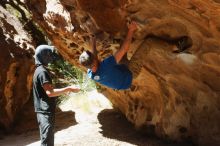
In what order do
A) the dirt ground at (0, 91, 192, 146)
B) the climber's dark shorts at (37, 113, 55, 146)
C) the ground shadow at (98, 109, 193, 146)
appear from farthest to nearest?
the dirt ground at (0, 91, 192, 146)
the ground shadow at (98, 109, 193, 146)
the climber's dark shorts at (37, 113, 55, 146)

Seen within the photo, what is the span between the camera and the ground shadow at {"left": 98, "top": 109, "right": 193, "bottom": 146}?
7.35m

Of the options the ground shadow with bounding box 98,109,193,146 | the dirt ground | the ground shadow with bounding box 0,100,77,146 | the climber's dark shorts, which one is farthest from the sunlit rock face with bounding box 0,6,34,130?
the climber's dark shorts

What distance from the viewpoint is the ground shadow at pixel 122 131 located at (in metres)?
7.35

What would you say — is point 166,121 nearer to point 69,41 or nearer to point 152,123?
point 152,123

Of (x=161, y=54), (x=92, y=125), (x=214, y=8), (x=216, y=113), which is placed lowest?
(x=92, y=125)

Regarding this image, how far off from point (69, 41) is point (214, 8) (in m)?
3.39

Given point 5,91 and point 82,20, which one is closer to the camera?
point 82,20

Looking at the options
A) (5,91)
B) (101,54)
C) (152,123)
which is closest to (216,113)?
(152,123)

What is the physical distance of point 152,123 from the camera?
7.62 metres

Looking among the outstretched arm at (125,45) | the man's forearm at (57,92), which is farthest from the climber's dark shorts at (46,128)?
the outstretched arm at (125,45)

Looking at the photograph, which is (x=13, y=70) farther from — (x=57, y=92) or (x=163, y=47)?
(x=57, y=92)

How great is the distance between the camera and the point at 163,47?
6.02m

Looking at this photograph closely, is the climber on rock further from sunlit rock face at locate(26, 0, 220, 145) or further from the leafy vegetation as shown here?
the leafy vegetation

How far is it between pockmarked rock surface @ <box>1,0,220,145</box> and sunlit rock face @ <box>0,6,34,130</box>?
2956mm
